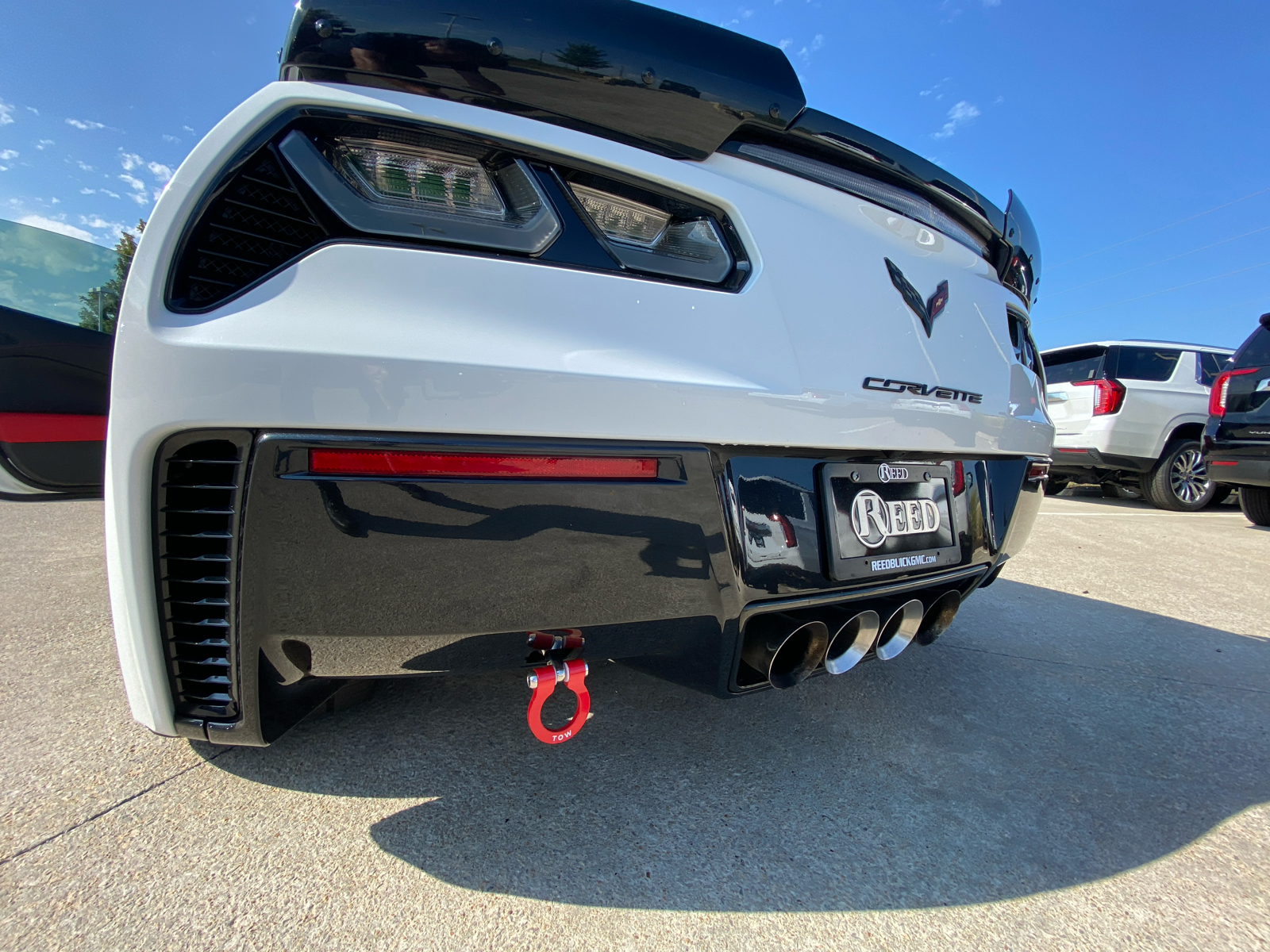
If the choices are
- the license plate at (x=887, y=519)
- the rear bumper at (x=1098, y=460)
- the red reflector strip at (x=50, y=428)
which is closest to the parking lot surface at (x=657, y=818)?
the license plate at (x=887, y=519)

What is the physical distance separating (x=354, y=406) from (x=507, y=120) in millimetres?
451

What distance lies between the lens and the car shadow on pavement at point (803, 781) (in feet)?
3.76

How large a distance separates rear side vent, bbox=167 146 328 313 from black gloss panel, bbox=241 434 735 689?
0.23 m

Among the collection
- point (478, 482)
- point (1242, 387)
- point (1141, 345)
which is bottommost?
point (478, 482)

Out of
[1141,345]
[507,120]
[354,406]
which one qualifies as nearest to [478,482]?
[354,406]

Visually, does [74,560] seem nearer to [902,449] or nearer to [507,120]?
[507,120]

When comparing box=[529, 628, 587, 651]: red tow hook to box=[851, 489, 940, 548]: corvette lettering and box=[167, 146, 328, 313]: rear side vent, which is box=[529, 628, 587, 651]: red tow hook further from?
box=[167, 146, 328, 313]: rear side vent

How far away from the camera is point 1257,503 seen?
5.59 meters

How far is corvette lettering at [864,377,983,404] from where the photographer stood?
1.15m

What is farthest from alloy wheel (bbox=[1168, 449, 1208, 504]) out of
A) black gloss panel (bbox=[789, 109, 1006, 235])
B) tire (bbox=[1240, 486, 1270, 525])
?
black gloss panel (bbox=[789, 109, 1006, 235])

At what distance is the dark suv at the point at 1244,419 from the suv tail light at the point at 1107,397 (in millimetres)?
1197

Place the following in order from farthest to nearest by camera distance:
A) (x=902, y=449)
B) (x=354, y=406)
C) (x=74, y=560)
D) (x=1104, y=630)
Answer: (x=74, y=560)
(x=1104, y=630)
(x=902, y=449)
(x=354, y=406)

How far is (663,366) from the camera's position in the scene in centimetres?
95

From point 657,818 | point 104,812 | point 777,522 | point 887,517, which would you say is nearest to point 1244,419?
point 887,517
